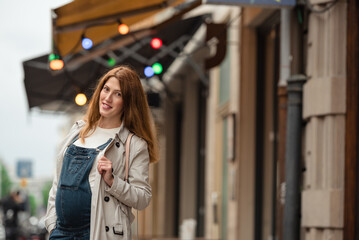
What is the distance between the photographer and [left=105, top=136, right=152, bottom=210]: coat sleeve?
440cm

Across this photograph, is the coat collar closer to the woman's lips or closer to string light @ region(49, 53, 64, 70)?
the woman's lips

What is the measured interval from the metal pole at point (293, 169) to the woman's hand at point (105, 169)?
3509 mm

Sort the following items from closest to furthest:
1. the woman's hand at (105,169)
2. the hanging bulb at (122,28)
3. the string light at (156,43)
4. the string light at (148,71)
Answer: the woman's hand at (105,169), the hanging bulb at (122,28), the string light at (156,43), the string light at (148,71)

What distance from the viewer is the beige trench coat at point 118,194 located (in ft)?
14.4

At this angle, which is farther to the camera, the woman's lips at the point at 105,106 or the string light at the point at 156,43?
the string light at the point at 156,43

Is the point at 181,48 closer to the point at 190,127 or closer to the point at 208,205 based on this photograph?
the point at 208,205

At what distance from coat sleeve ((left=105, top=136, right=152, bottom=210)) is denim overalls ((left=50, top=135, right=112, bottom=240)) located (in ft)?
0.51

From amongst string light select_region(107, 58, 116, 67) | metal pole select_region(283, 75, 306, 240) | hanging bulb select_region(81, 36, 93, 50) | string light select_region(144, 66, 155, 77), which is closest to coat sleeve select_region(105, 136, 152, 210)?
metal pole select_region(283, 75, 306, 240)

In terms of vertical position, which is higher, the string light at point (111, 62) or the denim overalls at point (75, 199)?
the string light at point (111, 62)

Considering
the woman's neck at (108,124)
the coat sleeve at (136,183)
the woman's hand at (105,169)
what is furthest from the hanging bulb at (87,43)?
the woman's hand at (105,169)

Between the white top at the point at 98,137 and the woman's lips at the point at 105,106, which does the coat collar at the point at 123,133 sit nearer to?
the white top at the point at 98,137

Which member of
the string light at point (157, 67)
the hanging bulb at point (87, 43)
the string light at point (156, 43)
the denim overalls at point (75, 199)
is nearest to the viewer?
the denim overalls at point (75, 199)

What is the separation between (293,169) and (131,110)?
326cm

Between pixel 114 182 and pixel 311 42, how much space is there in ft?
12.2
